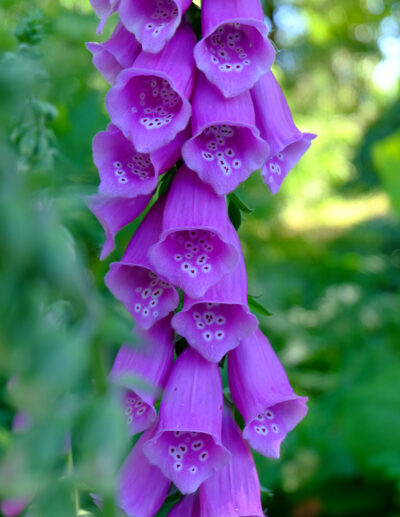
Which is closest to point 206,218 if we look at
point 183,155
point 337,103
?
point 183,155

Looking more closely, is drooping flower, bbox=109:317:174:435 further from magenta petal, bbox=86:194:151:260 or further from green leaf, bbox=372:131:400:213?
green leaf, bbox=372:131:400:213

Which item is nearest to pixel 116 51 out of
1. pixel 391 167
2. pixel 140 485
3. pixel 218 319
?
pixel 218 319

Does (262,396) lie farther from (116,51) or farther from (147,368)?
(116,51)

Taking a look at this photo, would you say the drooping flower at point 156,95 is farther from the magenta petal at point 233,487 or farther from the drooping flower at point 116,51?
the magenta petal at point 233,487

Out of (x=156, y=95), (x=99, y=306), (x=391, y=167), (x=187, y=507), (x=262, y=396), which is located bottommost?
Answer: (x=391, y=167)

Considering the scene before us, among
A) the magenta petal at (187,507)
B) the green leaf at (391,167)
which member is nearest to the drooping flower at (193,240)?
the magenta petal at (187,507)

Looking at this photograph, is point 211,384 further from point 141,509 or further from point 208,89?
point 208,89
